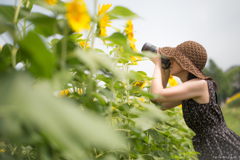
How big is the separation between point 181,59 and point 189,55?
0.09 m

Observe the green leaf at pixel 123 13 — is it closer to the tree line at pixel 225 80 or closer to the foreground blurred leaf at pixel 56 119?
the foreground blurred leaf at pixel 56 119

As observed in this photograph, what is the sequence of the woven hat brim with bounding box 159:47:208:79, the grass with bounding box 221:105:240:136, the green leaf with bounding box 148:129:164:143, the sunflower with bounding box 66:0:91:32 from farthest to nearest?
the grass with bounding box 221:105:240:136 < the woven hat brim with bounding box 159:47:208:79 < the green leaf with bounding box 148:129:164:143 < the sunflower with bounding box 66:0:91:32

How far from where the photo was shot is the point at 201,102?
1168 millimetres

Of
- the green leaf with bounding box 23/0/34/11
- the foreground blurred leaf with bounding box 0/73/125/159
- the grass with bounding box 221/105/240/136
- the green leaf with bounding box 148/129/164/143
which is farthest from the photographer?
the grass with bounding box 221/105/240/136

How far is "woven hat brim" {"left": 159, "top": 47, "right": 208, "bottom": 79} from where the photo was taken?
43.6 inches

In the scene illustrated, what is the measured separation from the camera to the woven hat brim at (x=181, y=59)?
1106 millimetres

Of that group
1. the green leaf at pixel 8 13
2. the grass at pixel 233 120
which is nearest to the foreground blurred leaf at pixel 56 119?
the green leaf at pixel 8 13

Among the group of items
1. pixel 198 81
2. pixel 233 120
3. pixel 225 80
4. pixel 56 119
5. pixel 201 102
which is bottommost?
pixel 225 80

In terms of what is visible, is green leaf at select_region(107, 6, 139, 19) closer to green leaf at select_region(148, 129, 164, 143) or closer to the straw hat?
green leaf at select_region(148, 129, 164, 143)

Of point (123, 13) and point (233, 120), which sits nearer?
point (123, 13)

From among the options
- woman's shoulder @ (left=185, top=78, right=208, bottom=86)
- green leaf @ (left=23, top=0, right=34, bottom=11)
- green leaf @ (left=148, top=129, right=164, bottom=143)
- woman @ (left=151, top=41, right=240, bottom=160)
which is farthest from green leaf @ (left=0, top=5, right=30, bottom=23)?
woman's shoulder @ (left=185, top=78, right=208, bottom=86)

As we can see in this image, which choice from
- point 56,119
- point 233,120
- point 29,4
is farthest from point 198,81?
point 233,120

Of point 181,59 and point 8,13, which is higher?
point 8,13

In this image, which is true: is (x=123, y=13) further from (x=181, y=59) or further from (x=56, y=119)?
(x=181, y=59)
